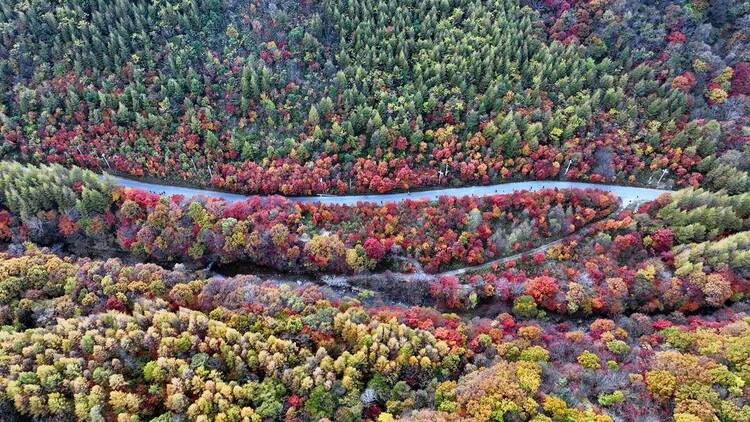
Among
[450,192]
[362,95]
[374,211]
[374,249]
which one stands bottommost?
[374,249]

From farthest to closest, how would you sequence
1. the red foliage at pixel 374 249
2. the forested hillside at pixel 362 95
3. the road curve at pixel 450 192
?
the forested hillside at pixel 362 95
the road curve at pixel 450 192
the red foliage at pixel 374 249

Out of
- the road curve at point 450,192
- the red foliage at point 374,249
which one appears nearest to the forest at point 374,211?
the road curve at point 450,192

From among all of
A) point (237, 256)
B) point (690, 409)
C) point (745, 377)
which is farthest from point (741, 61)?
point (237, 256)

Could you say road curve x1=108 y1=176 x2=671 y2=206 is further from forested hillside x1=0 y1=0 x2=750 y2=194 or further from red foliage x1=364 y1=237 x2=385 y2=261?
red foliage x1=364 y1=237 x2=385 y2=261

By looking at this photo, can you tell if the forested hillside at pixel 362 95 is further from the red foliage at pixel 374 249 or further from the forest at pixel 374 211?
the red foliage at pixel 374 249

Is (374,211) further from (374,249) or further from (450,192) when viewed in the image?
(450,192)

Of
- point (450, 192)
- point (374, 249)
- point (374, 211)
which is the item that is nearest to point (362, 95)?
point (374, 211)

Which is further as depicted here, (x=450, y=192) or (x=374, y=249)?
(x=450, y=192)
